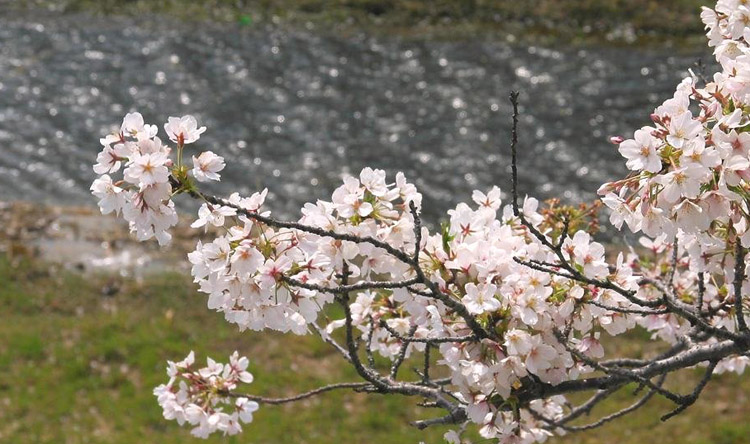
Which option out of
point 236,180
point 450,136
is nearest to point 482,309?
point 236,180

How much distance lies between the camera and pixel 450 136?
490 inches

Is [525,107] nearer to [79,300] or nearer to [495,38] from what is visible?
[495,38]

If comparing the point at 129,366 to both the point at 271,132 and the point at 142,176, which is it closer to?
the point at 271,132

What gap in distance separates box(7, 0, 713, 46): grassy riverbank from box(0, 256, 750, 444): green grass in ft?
29.4

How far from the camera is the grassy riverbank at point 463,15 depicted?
51.9 ft

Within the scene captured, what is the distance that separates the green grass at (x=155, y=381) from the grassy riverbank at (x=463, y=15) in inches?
353

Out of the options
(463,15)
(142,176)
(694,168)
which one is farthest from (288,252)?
(463,15)

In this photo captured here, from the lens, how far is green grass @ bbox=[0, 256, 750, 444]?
6.49 m

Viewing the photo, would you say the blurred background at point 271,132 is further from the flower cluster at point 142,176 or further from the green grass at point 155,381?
the flower cluster at point 142,176

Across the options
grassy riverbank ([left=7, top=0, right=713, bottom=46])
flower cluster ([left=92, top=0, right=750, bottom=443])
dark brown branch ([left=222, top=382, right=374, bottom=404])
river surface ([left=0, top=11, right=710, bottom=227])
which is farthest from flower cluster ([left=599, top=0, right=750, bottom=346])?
grassy riverbank ([left=7, top=0, right=713, bottom=46])

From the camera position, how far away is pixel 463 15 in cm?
1667

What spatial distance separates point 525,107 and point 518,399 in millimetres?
11412

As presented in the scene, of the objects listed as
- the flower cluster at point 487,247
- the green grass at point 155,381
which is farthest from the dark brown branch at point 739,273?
the green grass at point 155,381

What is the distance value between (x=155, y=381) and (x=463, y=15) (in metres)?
11.4
